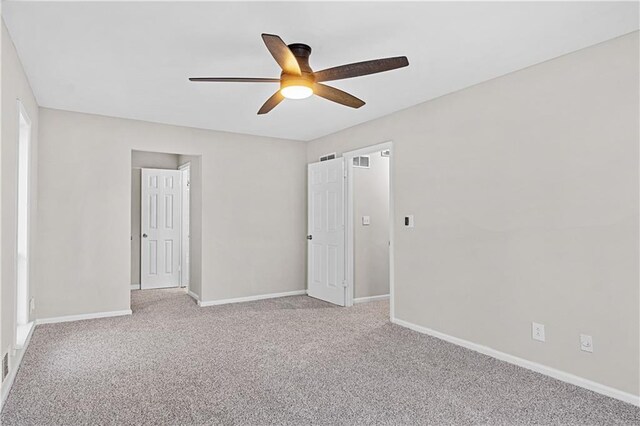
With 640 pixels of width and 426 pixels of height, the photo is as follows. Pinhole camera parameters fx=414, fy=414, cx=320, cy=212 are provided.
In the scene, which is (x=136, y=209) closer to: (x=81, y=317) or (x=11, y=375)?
(x=81, y=317)

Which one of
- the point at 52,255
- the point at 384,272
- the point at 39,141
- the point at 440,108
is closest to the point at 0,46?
the point at 39,141

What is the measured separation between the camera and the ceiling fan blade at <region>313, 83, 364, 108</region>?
2936 mm

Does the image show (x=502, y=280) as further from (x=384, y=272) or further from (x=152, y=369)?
(x=152, y=369)

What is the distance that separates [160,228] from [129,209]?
2053 mm

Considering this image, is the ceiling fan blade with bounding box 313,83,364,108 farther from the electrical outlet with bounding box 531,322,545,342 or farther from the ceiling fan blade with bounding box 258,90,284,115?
the electrical outlet with bounding box 531,322,545,342

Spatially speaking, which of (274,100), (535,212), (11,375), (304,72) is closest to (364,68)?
(304,72)

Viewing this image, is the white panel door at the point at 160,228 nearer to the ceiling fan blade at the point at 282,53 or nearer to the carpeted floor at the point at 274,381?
the carpeted floor at the point at 274,381

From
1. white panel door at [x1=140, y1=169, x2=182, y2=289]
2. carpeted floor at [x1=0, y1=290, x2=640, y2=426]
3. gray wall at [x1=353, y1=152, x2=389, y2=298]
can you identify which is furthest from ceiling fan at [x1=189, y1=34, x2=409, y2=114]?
white panel door at [x1=140, y1=169, x2=182, y2=289]

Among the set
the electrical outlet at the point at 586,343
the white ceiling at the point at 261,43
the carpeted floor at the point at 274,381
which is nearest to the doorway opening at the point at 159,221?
the carpeted floor at the point at 274,381

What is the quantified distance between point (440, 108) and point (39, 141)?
4.23 meters

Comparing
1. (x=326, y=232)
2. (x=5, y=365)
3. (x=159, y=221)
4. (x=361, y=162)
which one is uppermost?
(x=361, y=162)

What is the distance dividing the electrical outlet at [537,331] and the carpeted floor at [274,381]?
27cm

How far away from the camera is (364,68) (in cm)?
259

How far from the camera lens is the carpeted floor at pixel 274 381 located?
2.44m
